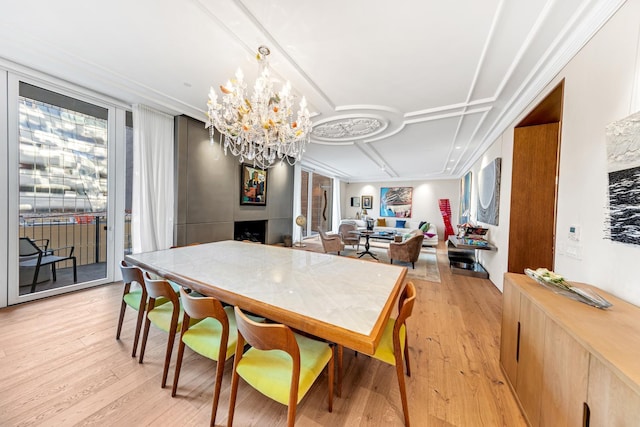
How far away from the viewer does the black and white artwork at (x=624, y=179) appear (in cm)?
113

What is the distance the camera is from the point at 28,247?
8.70ft

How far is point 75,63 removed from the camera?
7.59 feet

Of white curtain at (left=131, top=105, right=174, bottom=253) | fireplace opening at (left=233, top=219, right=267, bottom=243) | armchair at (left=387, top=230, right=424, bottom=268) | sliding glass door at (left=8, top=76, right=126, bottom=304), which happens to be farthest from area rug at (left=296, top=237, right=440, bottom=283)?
sliding glass door at (left=8, top=76, right=126, bottom=304)

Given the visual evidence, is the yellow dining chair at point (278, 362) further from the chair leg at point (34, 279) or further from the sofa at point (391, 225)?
the sofa at point (391, 225)

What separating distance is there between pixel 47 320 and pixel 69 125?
7.98 feet

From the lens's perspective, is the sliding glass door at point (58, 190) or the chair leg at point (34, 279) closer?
the sliding glass door at point (58, 190)

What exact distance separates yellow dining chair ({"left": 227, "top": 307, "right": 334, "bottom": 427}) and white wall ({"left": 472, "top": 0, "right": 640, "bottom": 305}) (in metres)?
1.75

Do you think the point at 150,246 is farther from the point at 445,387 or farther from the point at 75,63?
the point at 445,387

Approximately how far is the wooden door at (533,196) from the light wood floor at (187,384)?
1195 millimetres

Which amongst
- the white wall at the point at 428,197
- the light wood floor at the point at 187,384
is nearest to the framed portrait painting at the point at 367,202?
the white wall at the point at 428,197

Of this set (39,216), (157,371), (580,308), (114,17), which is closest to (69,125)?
(39,216)

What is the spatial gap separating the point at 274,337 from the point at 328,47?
2.29m

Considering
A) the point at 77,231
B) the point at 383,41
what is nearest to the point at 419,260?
the point at 383,41

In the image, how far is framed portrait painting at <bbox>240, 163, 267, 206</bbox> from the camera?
4.63 m
